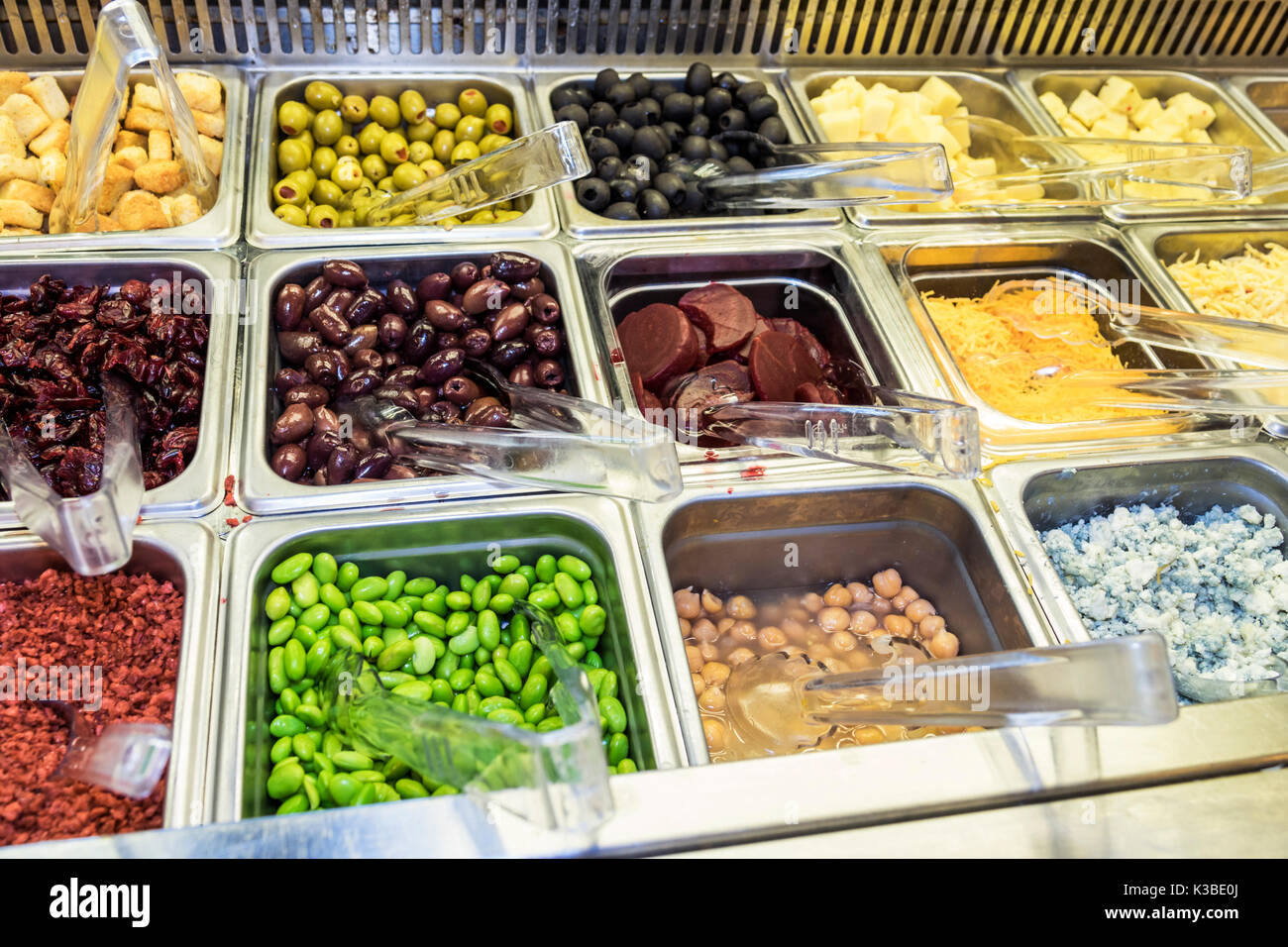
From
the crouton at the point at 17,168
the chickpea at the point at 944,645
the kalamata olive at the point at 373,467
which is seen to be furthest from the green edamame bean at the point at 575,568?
the crouton at the point at 17,168

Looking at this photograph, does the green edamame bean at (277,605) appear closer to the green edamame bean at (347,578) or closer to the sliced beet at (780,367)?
the green edamame bean at (347,578)

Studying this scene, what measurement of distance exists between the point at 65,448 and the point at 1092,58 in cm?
341

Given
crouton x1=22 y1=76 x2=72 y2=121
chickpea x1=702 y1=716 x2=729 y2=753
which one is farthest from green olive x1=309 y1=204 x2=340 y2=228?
chickpea x1=702 y1=716 x2=729 y2=753

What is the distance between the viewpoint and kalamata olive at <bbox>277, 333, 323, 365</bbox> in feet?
6.73

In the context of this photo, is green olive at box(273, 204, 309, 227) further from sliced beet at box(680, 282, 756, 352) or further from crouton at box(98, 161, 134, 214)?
sliced beet at box(680, 282, 756, 352)

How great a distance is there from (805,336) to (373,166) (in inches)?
52.8

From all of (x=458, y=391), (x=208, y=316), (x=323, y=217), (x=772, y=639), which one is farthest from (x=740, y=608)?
(x=323, y=217)

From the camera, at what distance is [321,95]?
259 centimetres

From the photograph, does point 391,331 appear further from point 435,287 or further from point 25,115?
point 25,115

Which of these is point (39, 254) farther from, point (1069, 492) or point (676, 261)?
point (1069, 492)

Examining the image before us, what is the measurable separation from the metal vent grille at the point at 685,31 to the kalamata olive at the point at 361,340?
1099mm

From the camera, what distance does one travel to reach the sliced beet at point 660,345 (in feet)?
7.30

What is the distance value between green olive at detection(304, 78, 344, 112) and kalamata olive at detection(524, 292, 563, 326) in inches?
38.8
